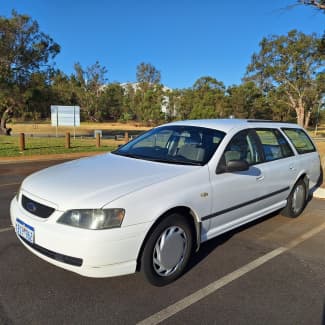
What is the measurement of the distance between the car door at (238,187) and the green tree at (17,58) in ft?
83.9

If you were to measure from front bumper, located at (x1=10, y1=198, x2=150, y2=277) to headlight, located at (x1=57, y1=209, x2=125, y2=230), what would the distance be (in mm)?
42

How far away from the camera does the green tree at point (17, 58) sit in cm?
2630

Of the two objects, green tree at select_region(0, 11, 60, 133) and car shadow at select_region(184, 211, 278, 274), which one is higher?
green tree at select_region(0, 11, 60, 133)

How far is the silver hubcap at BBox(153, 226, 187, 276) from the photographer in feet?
10.1

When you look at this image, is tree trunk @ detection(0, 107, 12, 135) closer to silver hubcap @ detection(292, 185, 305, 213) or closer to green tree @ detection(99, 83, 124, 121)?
silver hubcap @ detection(292, 185, 305, 213)

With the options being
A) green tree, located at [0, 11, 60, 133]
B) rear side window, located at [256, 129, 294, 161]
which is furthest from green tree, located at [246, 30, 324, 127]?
rear side window, located at [256, 129, 294, 161]

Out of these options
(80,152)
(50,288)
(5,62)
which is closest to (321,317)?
(50,288)

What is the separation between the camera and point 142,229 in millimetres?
2840

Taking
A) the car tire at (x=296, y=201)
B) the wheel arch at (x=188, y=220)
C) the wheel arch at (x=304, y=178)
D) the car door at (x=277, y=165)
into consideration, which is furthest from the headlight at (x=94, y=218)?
the wheel arch at (x=304, y=178)

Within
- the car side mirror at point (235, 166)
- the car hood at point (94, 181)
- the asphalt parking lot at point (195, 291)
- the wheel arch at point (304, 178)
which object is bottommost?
the asphalt parking lot at point (195, 291)

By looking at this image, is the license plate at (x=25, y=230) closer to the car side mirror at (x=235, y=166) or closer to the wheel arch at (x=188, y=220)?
the wheel arch at (x=188, y=220)

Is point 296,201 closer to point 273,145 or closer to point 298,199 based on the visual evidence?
point 298,199

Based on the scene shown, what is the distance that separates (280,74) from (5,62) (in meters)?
35.2

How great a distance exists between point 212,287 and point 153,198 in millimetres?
1115
